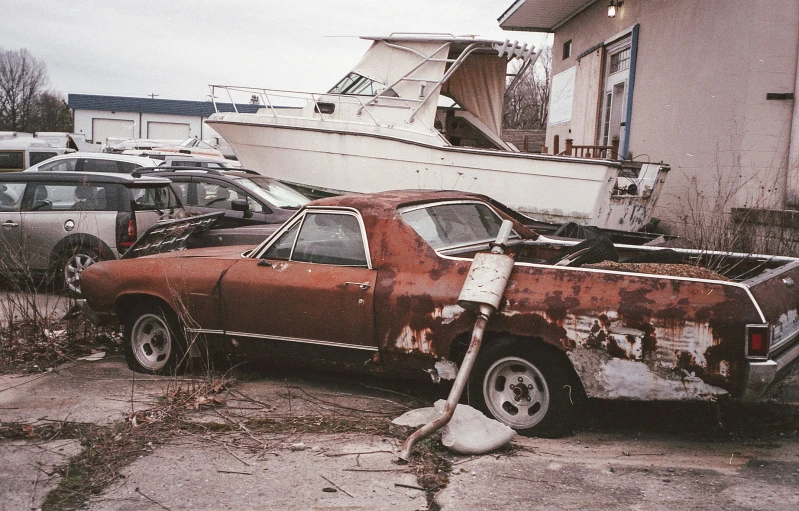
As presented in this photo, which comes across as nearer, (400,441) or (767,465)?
(767,465)

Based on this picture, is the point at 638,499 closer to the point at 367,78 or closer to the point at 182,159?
the point at 367,78

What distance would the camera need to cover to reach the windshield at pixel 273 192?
1030 cm

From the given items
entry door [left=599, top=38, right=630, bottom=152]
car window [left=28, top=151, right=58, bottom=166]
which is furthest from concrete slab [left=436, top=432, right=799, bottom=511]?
car window [left=28, top=151, right=58, bottom=166]

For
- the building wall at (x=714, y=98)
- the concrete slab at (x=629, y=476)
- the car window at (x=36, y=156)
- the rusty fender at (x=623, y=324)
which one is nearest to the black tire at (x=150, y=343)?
the rusty fender at (x=623, y=324)

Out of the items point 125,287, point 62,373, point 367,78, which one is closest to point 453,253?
point 125,287

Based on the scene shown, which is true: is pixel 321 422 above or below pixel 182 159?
below

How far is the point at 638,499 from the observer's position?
144 inches

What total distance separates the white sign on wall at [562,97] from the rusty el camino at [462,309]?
1102 centimetres

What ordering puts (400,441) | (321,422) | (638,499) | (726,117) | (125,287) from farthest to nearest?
(726,117) → (125,287) → (321,422) → (400,441) → (638,499)

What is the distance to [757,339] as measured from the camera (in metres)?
4.02

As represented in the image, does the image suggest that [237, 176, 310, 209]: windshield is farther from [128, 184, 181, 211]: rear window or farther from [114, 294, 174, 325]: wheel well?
[114, 294, 174, 325]: wheel well

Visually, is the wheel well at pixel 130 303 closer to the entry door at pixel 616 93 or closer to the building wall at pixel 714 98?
the building wall at pixel 714 98

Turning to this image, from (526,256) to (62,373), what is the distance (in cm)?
389

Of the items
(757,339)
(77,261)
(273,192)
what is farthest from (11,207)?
(757,339)
